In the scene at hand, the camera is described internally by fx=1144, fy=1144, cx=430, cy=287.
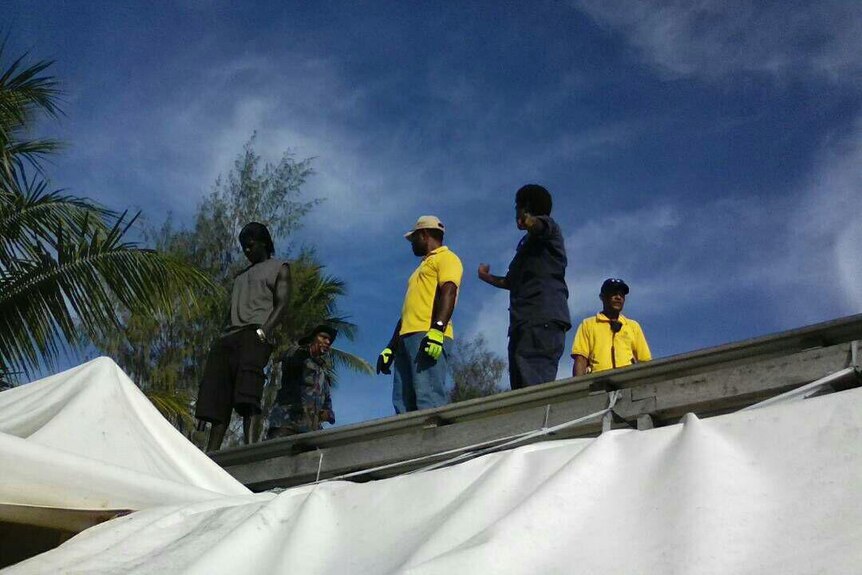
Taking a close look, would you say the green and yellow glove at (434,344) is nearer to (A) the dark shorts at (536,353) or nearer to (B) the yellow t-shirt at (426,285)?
(B) the yellow t-shirt at (426,285)

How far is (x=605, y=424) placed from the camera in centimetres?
448

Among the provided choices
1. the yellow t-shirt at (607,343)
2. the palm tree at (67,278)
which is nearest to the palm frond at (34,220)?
the palm tree at (67,278)

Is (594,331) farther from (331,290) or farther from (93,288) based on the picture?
(331,290)

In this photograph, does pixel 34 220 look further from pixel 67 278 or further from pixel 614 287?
pixel 614 287

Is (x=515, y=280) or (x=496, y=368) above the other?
(x=496, y=368)

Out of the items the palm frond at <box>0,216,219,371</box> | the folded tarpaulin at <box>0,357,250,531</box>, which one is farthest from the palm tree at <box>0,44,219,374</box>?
the folded tarpaulin at <box>0,357,250,531</box>

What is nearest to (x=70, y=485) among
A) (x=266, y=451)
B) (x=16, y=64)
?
(x=266, y=451)

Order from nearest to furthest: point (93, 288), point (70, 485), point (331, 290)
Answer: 1. point (70, 485)
2. point (93, 288)
3. point (331, 290)

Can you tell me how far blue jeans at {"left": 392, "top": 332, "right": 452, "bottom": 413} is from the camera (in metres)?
6.14

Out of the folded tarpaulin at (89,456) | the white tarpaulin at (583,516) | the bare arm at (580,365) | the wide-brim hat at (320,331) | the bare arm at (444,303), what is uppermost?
the wide-brim hat at (320,331)

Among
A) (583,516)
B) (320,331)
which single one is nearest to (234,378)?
(320,331)

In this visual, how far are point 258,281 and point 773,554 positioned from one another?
220 inches

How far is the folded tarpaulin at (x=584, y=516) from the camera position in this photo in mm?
1915

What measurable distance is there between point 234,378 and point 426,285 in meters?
1.37
